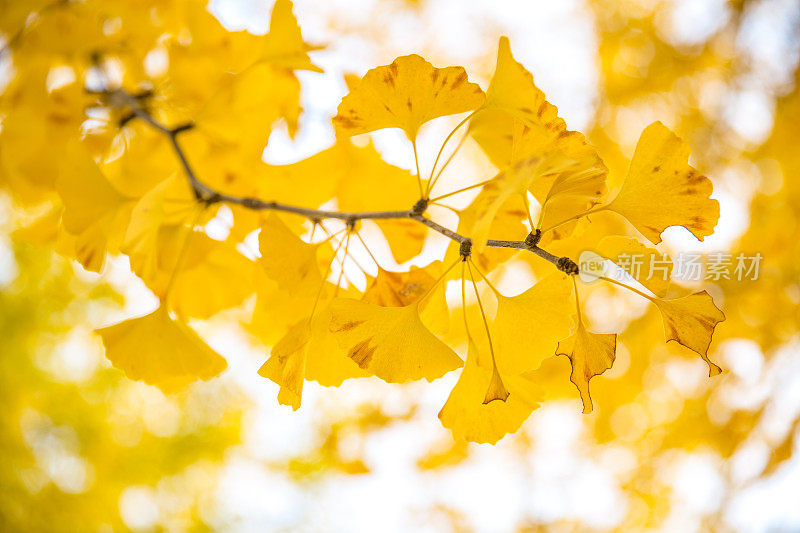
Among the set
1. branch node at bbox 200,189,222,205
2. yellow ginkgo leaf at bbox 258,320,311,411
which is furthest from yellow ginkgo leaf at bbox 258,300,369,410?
branch node at bbox 200,189,222,205

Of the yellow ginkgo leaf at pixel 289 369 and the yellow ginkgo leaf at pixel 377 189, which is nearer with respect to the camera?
the yellow ginkgo leaf at pixel 289 369

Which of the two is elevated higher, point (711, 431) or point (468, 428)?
point (711, 431)

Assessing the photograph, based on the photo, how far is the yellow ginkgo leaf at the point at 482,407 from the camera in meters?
0.33

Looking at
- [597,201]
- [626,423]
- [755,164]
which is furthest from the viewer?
[626,423]

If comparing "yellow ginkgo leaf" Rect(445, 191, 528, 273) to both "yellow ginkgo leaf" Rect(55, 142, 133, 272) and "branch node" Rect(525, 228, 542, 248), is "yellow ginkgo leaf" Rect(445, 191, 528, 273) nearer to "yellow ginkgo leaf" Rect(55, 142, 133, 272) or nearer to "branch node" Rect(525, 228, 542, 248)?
"branch node" Rect(525, 228, 542, 248)

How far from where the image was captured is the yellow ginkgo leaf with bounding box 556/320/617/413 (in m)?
0.29

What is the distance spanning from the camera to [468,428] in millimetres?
338

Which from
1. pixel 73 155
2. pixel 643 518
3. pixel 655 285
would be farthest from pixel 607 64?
pixel 643 518

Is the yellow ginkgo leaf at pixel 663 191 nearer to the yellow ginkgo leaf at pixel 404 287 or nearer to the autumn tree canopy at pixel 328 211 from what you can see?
the autumn tree canopy at pixel 328 211

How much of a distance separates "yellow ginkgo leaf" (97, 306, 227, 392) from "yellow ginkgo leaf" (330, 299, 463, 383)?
0.17 m

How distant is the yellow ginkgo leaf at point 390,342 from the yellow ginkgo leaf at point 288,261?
7 cm

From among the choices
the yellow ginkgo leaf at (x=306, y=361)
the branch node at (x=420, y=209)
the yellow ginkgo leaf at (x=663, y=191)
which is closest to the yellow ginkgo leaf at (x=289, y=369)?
the yellow ginkgo leaf at (x=306, y=361)

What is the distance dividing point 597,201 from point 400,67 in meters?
0.13

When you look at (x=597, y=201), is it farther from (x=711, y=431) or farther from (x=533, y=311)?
(x=711, y=431)
